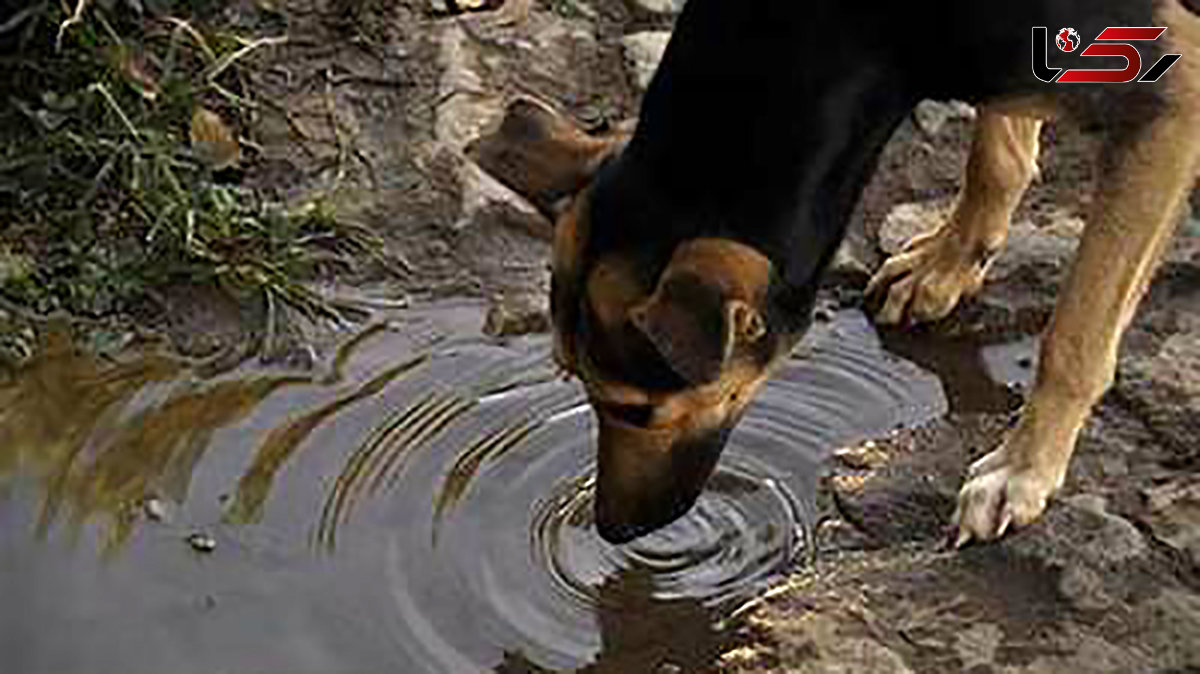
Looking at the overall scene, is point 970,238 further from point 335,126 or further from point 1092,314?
point 335,126

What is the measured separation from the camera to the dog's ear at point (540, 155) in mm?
4199

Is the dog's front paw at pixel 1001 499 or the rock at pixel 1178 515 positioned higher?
the rock at pixel 1178 515

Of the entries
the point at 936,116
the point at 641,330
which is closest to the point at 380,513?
the point at 641,330

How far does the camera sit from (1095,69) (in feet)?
13.9

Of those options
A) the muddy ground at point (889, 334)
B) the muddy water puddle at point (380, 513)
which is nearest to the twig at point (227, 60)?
the muddy ground at point (889, 334)

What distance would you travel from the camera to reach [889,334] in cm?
512

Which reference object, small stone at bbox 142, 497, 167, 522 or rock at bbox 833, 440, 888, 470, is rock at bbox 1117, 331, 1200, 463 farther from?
small stone at bbox 142, 497, 167, 522

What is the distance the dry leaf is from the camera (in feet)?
17.9

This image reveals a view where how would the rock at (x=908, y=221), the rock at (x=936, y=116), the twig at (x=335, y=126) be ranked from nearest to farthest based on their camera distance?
1. the rock at (x=908, y=221)
2. the twig at (x=335, y=126)
3. the rock at (x=936, y=116)

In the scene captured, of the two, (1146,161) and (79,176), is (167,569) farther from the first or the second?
(1146,161)

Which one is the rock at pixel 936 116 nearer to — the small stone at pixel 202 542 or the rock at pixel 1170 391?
the rock at pixel 1170 391

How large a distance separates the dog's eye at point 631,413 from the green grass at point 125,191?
123cm
